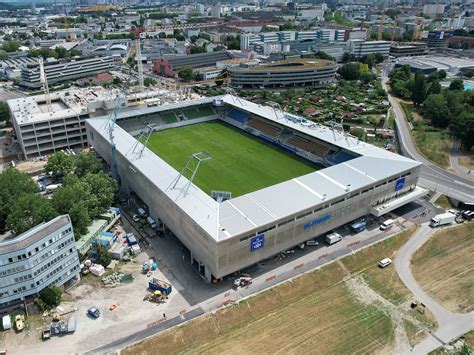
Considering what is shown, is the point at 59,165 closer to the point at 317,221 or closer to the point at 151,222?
A: the point at 151,222

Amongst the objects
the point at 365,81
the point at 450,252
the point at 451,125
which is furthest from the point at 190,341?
the point at 365,81

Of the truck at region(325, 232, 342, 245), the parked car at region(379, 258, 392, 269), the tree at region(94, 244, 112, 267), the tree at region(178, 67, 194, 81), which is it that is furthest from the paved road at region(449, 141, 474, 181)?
the tree at region(178, 67, 194, 81)

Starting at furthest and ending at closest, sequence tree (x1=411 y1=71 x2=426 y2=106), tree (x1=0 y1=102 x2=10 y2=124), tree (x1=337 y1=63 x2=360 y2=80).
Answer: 1. tree (x1=337 y1=63 x2=360 y2=80)
2. tree (x1=411 y1=71 x2=426 y2=106)
3. tree (x1=0 y1=102 x2=10 y2=124)

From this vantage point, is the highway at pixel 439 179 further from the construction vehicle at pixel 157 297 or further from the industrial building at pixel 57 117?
the industrial building at pixel 57 117

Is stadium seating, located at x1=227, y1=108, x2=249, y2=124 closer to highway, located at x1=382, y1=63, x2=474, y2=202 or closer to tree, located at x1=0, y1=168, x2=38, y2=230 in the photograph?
highway, located at x1=382, y1=63, x2=474, y2=202

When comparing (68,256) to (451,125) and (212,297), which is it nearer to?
(212,297)

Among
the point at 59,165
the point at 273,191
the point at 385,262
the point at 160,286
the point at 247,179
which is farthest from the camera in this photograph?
the point at 59,165

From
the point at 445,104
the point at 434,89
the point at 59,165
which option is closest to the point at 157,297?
the point at 59,165
